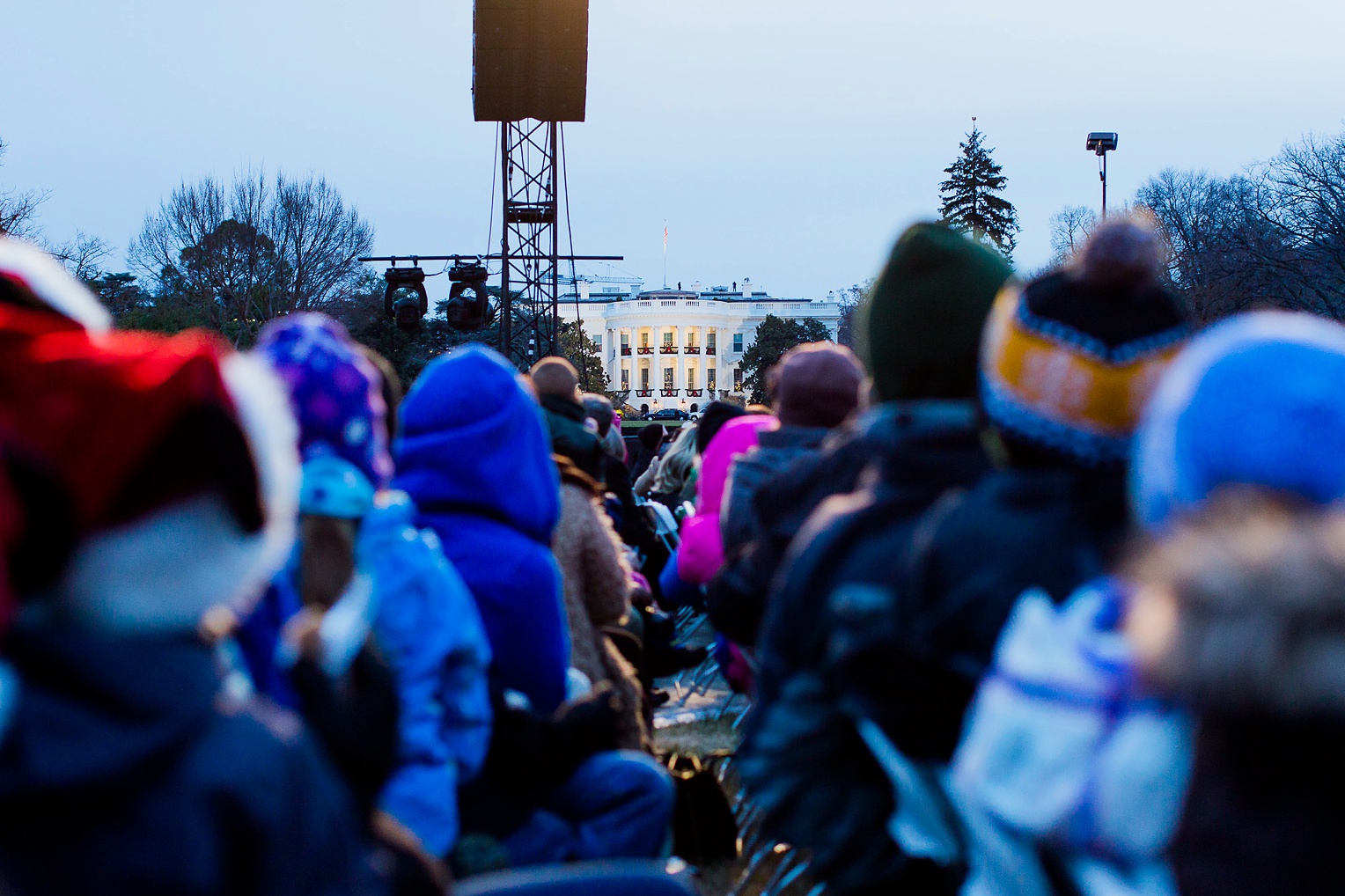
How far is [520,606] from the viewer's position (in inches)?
106

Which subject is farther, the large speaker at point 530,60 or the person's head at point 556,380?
the large speaker at point 530,60

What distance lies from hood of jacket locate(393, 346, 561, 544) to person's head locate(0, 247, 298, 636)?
→ 1478 millimetres

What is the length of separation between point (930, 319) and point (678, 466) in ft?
19.6

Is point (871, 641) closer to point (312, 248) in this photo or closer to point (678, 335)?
point (312, 248)

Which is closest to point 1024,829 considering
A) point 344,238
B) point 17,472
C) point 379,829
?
point 379,829

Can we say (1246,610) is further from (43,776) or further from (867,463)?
(867,463)

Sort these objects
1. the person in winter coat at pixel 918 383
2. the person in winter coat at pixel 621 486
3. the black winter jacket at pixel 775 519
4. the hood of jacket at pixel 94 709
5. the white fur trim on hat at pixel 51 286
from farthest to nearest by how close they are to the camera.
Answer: the person in winter coat at pixel 621 486 → the black winter jacket at pixel 775 519 → the person in winter coat at pixel 918 383 → the white fur trim on hat at pixel 51 286 → the hood of jacket at pixel 94 709

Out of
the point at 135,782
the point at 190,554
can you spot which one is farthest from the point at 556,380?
the point at 135,782

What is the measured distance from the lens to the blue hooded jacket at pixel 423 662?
210 centimetres

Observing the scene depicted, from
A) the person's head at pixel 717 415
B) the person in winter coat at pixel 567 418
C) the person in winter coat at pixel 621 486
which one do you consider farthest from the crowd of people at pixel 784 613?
the person in winter coat at pixel 621 486

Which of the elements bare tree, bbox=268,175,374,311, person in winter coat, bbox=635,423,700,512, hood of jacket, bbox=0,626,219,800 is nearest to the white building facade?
bare tree, bbox=268,175,374,311

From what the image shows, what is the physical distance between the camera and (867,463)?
2498 millimetres

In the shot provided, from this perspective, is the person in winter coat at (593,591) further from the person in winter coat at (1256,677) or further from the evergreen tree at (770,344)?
the evergreen tree at (770,344)

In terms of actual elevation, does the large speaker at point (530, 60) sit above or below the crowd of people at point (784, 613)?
above
